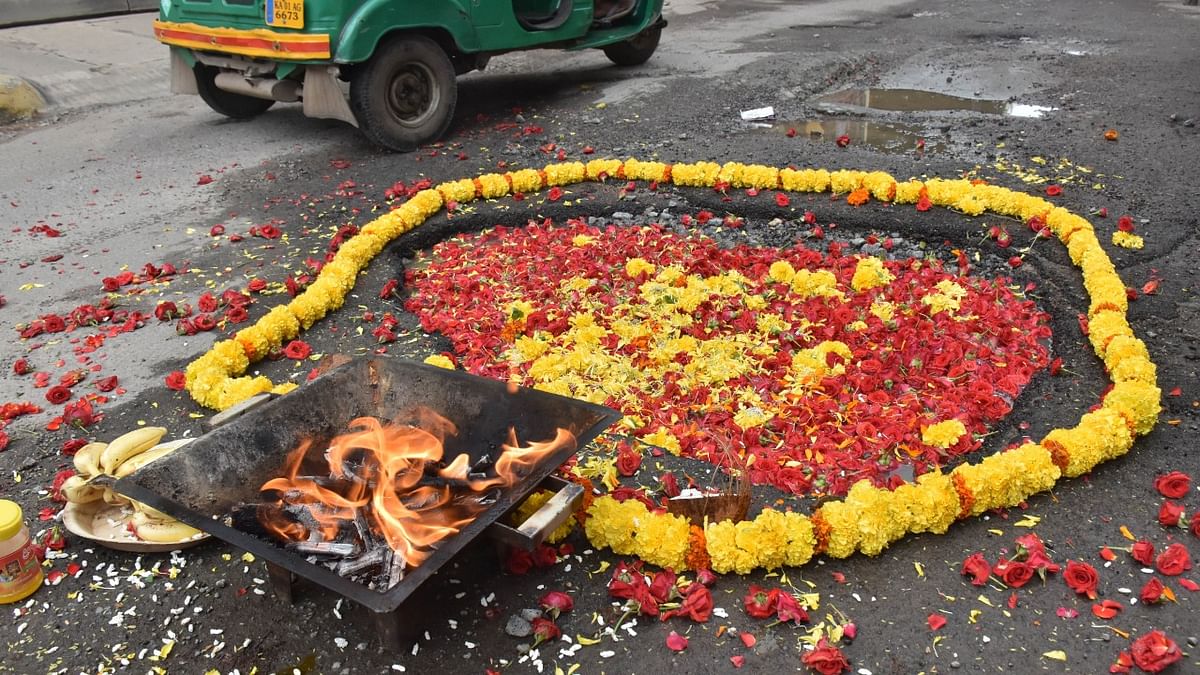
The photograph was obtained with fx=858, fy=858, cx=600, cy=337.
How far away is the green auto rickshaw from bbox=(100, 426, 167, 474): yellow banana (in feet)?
14.6

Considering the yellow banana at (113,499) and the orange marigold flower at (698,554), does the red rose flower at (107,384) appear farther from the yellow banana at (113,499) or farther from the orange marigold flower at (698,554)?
the orange marigold flower at (698,554)

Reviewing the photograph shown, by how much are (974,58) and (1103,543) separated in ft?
31.0

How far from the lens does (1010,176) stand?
21.0 ft

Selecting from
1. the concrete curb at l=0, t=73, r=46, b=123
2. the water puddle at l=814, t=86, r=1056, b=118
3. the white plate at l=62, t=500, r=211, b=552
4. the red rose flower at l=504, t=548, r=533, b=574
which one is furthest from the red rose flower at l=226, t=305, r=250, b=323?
the concrete curb at l=0, t=73, r=46, b=123

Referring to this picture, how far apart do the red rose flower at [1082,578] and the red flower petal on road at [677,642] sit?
4.16ft

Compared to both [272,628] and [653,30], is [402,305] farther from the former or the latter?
[653,30]

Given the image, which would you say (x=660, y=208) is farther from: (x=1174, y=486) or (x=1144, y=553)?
(x=1144, y=553)

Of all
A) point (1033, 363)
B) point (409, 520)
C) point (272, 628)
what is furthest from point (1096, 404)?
point (272, 628)

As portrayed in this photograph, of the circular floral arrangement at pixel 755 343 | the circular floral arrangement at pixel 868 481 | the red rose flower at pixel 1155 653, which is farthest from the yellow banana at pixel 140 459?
the red rose flower at pixel 1155 653

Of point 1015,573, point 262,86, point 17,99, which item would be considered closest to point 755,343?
point 1015,573

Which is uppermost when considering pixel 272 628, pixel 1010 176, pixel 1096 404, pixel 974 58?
pixel 974 58

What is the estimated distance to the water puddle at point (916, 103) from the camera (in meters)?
8.47

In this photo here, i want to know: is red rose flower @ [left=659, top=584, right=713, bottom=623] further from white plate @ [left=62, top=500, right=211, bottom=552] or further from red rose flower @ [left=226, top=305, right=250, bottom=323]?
red rose flower @ [left=226, top=305, right=250, bottom=323]

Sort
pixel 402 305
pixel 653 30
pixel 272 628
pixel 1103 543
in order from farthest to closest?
pixel 653 30
pixel 402 305
pixel 1103 543
pixel 272 628
